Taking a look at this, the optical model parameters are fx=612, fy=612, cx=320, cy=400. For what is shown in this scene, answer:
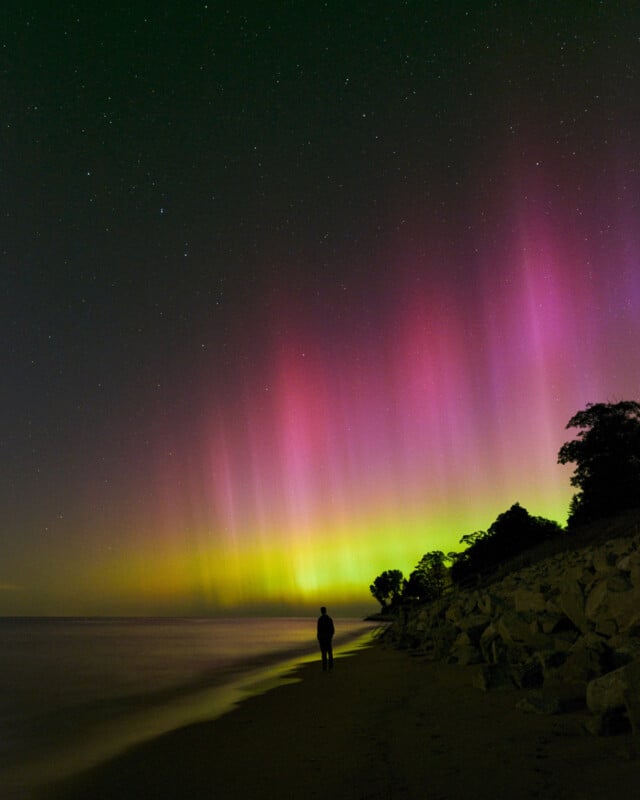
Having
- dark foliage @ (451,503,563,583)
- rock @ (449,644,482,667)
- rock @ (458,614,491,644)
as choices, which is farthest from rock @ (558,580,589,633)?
dark foliage @ (451,503,563,583)

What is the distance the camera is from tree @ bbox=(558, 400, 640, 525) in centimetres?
5994

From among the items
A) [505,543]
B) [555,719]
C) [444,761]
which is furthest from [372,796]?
[505,543]

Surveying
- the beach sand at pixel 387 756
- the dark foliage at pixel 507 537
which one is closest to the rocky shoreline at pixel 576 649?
the beach sand at pixel 387 756

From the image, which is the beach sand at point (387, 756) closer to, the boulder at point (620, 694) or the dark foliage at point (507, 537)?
the boulder at point (620, 694)

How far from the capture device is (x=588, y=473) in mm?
62531

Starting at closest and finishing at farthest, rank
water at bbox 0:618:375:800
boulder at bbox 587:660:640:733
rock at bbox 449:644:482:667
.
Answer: boulder at bbox 587:660:640:733 < water at bbox 0:618:375:800 < rock at bbox 449:644:482:667

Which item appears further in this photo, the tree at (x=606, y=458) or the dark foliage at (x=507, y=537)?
the dark foliage at (x=507, y=537)

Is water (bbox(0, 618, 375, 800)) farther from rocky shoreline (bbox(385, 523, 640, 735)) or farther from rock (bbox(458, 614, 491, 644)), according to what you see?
rocky shoreline (bbox(385, 523, 640, 735))

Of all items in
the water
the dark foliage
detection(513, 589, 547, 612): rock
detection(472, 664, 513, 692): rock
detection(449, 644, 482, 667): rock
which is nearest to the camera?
detection(472, 664, 513, 692): rock

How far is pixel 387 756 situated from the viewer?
8031 mm

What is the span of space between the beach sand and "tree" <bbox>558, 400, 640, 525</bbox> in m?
53.0

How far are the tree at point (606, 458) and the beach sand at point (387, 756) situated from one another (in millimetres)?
52958

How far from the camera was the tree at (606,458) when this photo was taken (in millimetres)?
59938

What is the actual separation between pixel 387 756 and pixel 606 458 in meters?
60.0
